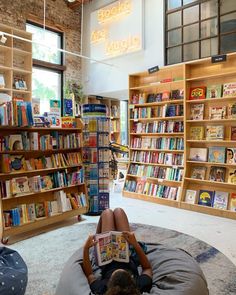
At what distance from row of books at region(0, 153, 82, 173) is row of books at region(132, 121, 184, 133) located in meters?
2.07

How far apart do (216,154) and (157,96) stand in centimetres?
184

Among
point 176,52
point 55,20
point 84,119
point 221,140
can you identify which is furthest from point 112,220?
point 55,20

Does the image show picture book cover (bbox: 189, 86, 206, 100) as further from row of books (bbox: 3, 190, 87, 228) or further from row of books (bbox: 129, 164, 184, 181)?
row of books (bbox: 3, 190, 87, 228)

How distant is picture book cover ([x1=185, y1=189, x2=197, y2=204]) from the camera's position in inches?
216

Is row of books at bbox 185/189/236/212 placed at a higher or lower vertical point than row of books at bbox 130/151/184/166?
lower

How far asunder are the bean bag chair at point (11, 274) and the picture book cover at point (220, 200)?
12.2 feet

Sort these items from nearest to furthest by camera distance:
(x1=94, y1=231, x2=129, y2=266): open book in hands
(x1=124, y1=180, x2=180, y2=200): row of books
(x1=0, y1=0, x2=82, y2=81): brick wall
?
(x1=94, y1=231, x2=129, y2=266): open book in hands, (x1=124, y1=180, x2=180, y2=200): row of books, (x1=0, y1=0, x2=82, y2=81): brick wall

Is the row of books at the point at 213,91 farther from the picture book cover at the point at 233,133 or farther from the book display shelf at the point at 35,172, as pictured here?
the book display shelf at the point at 35,172

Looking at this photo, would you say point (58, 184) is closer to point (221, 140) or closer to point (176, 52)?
point (221, 140)

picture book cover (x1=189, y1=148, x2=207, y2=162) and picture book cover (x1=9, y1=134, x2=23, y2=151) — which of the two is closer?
picture book cover (x1=9, y1=134, x2=23, y2=151)

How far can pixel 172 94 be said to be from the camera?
5.98 meters

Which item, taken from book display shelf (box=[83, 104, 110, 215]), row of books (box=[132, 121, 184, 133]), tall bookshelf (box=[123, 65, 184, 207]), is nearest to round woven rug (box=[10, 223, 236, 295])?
book display shelf (box=[83, 104, 110, 215])

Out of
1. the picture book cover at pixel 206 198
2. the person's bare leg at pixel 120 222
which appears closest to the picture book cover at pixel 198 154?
the picture book cover at pixel 206 198

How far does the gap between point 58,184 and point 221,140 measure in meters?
2.97
